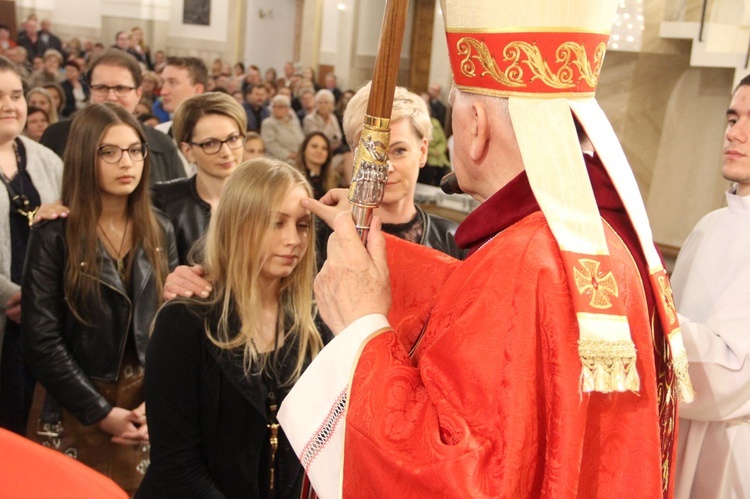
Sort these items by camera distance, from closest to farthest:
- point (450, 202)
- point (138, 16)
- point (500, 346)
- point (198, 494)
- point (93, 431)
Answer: point (500, 346) → point (198, 494) → point (93, 431) → point (450, 202) → point (138, 16)

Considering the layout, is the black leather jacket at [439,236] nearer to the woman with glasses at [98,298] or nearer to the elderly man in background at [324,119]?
the woman with glasses at [98,298]

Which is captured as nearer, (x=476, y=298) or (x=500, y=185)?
(x=476, y=298)

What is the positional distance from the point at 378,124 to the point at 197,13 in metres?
15.6

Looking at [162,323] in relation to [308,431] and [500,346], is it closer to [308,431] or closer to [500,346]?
[308,431]

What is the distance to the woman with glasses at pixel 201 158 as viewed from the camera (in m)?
3.31

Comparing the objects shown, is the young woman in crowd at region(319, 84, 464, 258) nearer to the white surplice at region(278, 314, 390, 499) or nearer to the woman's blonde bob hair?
the woman's blonde bob hair

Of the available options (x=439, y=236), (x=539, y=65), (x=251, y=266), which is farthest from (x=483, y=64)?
(x=439, y=236)

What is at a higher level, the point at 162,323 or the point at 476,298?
the point at 476,298

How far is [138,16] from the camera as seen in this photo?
1577 cm

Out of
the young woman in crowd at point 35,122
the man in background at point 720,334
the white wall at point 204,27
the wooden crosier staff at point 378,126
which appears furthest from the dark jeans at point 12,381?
the white wall at point 204,27

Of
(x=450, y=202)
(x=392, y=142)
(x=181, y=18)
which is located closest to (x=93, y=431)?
(x=392, y=142)

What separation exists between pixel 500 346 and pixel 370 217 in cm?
39

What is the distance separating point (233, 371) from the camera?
211 centimetres

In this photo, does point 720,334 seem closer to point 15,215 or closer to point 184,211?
point 184,211
